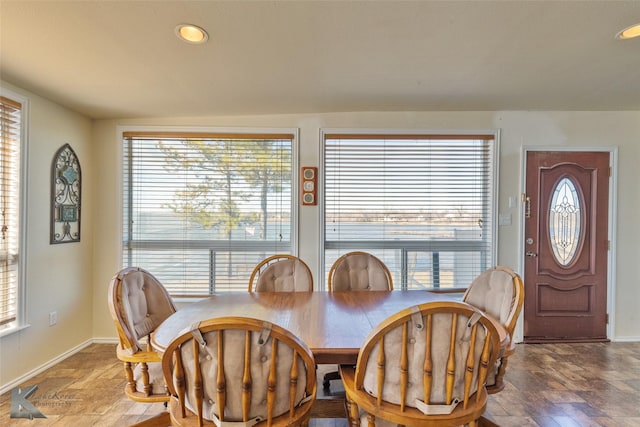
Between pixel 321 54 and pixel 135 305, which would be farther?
pixel 321 54

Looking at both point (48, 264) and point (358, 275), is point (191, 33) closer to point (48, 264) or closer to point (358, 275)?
point (358, 275)

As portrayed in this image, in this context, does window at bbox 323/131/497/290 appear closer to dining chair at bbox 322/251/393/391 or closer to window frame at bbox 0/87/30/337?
dining chair at bbox 322/251/393/391

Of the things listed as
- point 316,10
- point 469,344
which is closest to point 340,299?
point 469,344

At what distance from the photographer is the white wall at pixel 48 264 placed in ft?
7.60

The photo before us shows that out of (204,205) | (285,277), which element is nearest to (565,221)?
(285,277)

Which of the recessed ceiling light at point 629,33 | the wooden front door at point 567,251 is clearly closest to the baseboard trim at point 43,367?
the wooden front door at point 567,251

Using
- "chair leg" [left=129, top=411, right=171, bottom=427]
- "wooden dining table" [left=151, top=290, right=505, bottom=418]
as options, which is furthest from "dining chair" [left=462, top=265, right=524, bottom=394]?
"chair leg" [left=129, top=411, right=171, bottom=427]

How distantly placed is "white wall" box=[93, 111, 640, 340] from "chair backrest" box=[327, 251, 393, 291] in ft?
2.37

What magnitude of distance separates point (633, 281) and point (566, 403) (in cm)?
188

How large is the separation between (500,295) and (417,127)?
1.87 m

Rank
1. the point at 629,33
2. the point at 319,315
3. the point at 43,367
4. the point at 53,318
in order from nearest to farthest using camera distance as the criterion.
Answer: the point at 319,315
the point at 629,33
the point at 43,367
the point at 53,318

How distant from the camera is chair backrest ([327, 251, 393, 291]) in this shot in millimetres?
2262

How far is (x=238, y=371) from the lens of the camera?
989 millimetres

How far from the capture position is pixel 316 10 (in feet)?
4.94
